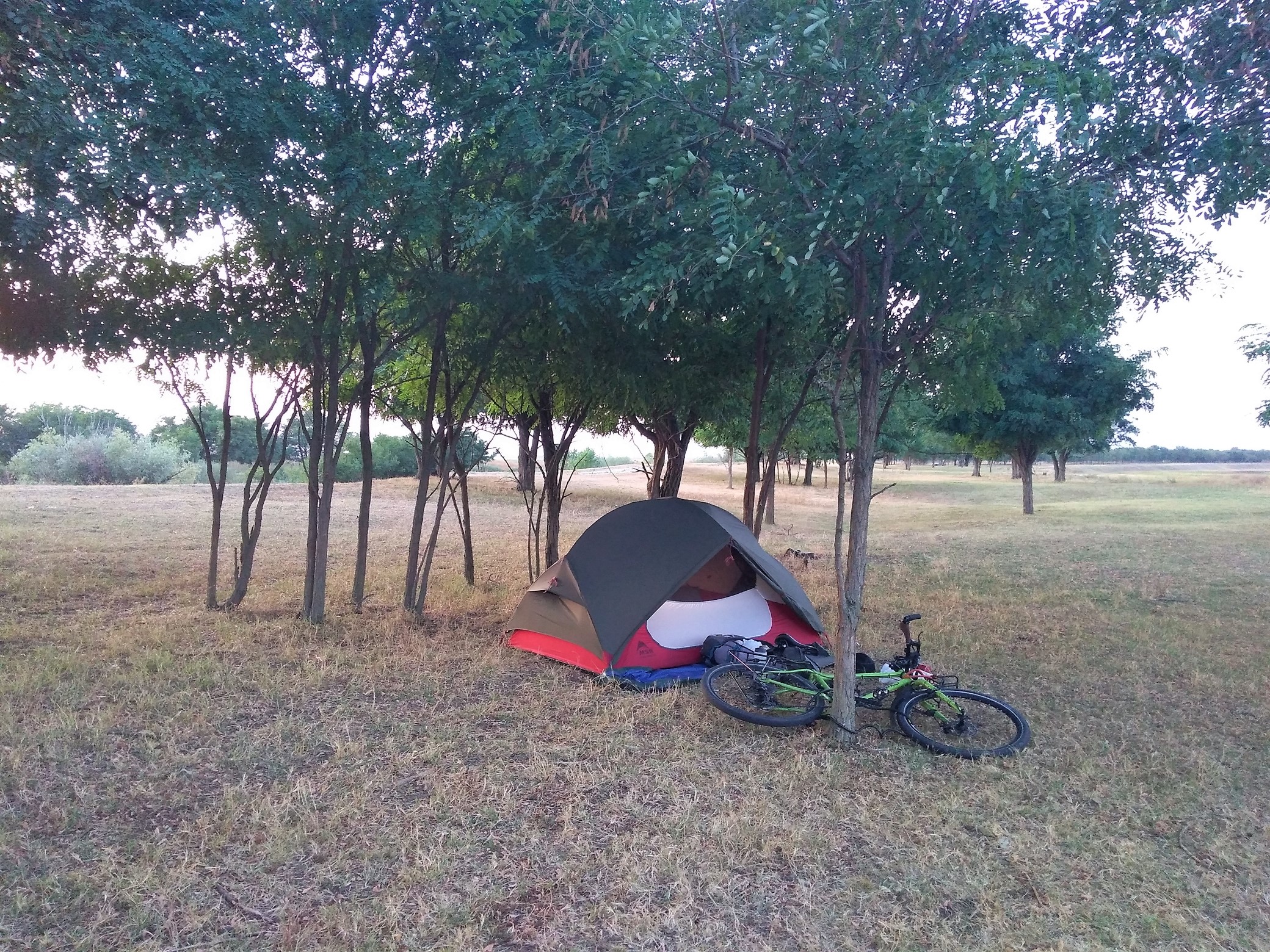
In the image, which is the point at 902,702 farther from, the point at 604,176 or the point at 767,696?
the point at 604,176

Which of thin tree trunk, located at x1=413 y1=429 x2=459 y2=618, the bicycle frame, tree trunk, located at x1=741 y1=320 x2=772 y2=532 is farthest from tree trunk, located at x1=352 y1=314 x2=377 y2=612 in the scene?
the bicycle frame

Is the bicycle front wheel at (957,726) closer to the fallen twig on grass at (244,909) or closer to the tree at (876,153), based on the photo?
the tree at (876,153)

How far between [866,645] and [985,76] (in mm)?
4951

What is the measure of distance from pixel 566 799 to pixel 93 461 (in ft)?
106

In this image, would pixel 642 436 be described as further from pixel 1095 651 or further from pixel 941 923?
pixel 941 923

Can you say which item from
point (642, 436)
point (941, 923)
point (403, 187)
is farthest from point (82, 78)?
point (642, 436)

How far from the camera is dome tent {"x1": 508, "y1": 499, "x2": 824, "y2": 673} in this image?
666cm

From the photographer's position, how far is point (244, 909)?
10.4 ft

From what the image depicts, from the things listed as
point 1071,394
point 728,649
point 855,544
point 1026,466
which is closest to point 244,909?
point 855,544

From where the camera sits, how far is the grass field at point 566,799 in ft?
10.4

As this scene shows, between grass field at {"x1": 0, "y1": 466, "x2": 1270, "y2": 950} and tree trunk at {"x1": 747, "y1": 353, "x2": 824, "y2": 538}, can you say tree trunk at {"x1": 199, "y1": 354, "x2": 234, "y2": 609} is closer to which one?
grass field at {"x1": 0, "y1": 466, "x2": 1270, "y2": 950}

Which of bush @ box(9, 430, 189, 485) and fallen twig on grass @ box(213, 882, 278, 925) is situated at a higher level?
bush @ box(9, 430, 189, 485)

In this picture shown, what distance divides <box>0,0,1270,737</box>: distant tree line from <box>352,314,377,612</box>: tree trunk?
2.1 inches

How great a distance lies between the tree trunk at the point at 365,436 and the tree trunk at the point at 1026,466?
2156 centimetres
